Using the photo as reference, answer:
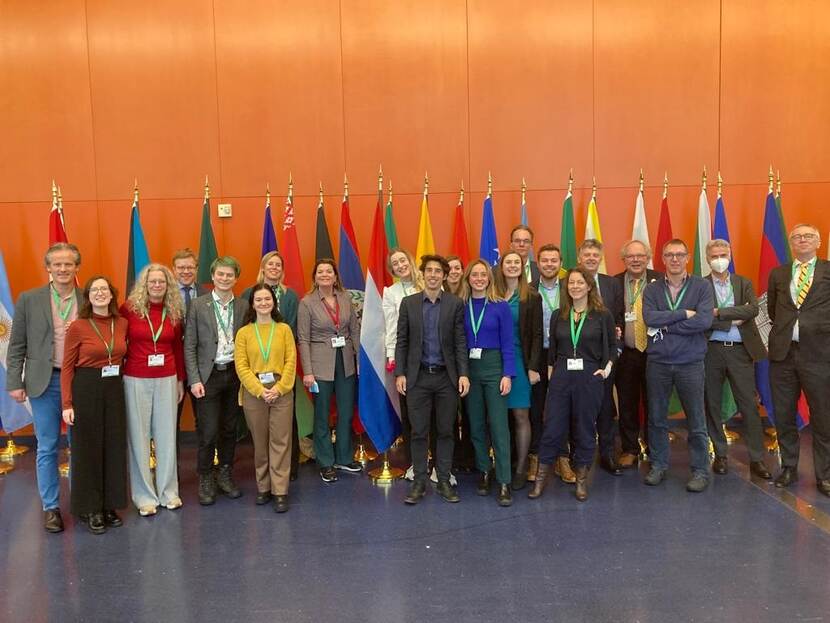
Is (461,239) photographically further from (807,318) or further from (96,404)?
(96,404)

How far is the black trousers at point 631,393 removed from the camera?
412cm

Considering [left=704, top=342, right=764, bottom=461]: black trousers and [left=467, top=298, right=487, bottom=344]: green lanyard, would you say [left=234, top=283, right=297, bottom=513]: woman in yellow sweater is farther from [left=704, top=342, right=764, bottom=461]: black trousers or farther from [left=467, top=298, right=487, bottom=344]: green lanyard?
[left=704, top=342, right=764, bottom=461]: black trousers

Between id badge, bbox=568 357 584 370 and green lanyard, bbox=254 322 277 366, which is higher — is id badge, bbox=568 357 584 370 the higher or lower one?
the lower one

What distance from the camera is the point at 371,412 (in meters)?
4.20

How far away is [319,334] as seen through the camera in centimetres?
403

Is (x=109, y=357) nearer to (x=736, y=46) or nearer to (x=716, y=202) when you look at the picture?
(x=716, y=202)

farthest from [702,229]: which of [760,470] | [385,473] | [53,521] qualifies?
[53,521]

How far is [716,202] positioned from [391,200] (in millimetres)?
2814

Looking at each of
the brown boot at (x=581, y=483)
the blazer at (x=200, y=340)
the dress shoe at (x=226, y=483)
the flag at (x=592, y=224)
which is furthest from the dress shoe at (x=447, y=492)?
the flag at (x=592, y=224)

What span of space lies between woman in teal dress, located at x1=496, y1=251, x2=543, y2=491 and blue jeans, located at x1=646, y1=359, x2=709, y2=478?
0.81 m

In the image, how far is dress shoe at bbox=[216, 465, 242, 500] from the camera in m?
3.80

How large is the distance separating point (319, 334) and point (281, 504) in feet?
3.70

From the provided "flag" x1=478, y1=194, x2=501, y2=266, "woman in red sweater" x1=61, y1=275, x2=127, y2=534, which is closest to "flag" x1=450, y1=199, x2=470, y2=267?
"flag" x1=478, y1=194, x2=501, y2=266

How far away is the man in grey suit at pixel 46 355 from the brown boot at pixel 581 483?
3.07 m
